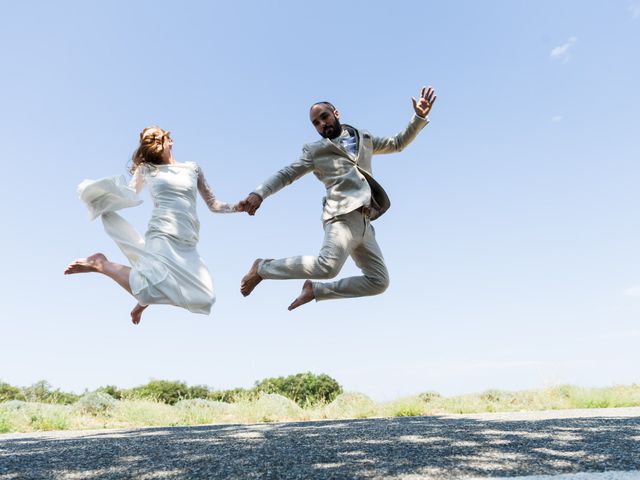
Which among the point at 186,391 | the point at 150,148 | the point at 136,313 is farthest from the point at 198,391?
the point at 150,148

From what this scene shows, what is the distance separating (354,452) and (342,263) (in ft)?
5.96

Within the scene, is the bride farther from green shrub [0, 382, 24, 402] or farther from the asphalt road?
green shrub [0, 382, 24, 402]

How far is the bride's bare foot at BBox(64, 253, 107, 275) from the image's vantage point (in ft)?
16.4

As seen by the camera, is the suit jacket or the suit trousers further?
the suit jacket

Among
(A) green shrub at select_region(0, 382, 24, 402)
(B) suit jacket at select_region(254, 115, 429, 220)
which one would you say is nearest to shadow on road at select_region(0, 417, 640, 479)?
(B) suit jacket at select_region(254, 115, 429, 220)

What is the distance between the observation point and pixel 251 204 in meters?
5.45

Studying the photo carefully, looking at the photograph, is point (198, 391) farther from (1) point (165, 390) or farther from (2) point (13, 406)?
(2) point (13, 406)

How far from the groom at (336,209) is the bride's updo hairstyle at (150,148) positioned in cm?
93

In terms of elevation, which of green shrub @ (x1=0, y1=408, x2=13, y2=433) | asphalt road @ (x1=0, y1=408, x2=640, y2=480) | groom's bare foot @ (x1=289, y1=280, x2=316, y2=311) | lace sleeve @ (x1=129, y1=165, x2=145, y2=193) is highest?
lace sleeve @ (x1=129, y1=165, x2=145, y2=193)

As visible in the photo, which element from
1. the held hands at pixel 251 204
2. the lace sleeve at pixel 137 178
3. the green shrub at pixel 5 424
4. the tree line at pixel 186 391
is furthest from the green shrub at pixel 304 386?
the lace sleeve at pixel 137 178

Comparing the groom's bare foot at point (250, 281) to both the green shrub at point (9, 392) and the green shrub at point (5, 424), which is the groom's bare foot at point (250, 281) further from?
the green shrub at point (9, 392)

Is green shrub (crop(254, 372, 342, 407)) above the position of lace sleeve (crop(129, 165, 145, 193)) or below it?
below

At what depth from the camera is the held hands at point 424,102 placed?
5891 millimetres

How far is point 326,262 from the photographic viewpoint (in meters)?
A: 5.07
